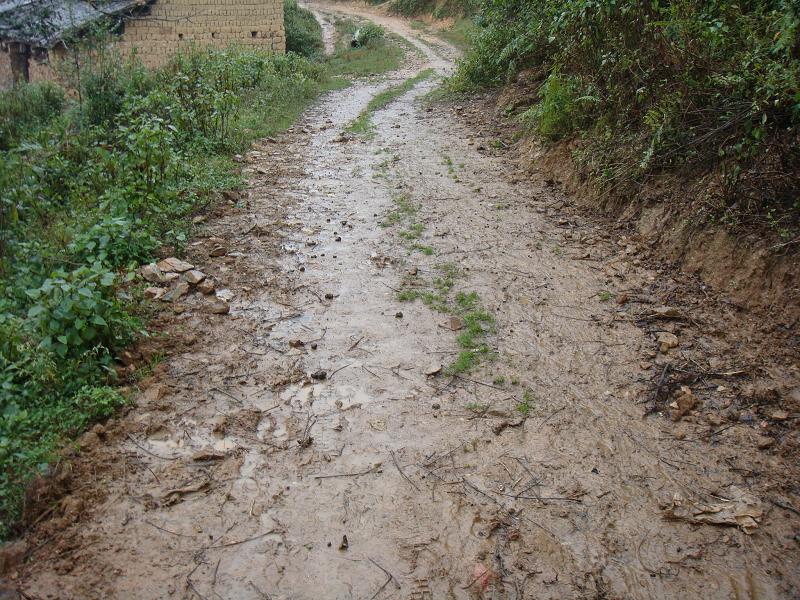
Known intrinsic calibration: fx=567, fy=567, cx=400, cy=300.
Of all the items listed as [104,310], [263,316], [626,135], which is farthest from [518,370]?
[626,135]

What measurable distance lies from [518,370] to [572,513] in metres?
1.26

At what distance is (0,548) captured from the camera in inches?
109

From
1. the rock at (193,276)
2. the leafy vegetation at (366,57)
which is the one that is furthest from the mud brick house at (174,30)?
the rock at (193,276)

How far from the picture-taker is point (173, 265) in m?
5.29

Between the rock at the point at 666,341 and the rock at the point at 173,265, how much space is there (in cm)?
411

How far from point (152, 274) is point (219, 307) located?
817 millimetres

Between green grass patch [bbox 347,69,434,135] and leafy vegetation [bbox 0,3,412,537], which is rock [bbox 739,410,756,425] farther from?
green grass patch [bbox 347,69,434,135]

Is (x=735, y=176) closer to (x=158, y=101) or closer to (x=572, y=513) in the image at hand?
(x=572, y=513)

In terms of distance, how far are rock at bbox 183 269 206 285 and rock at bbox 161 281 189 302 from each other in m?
0.07

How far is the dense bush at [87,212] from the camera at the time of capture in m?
3.61

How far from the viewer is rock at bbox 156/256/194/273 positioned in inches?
206

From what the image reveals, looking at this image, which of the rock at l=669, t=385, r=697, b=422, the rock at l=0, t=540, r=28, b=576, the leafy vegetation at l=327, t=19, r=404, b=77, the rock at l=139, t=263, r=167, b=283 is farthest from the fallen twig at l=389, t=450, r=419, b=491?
the leafy vegetation at l=327, t=19, r=404, b=77

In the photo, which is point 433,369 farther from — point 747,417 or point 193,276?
point 193,276

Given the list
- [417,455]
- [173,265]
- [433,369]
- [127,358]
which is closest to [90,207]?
[173,265]
